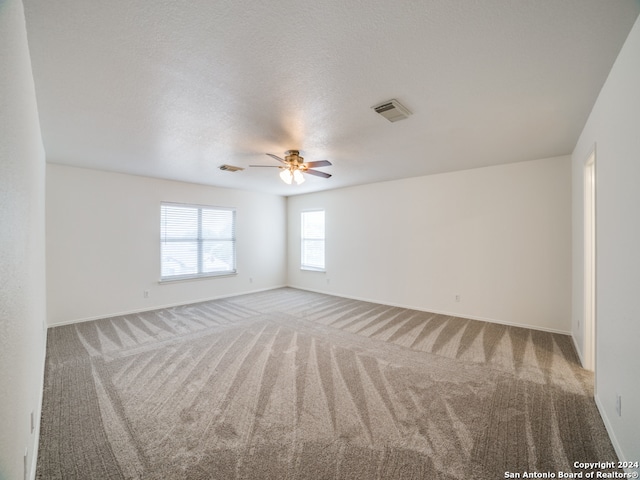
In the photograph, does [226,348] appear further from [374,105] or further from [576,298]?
[576,298]

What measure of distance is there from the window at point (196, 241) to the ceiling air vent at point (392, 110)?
4.72 meters

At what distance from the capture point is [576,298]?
3486 mm

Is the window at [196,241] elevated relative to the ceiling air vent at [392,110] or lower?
lower

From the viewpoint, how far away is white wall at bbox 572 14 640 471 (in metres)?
1.53

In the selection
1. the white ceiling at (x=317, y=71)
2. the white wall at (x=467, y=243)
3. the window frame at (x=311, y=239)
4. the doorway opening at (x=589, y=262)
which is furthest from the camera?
the window frame at (x=311, y=239)

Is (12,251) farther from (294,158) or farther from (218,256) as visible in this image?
(218,256)

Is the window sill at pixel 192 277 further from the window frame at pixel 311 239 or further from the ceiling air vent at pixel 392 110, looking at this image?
the ceiling air vent at pixel 392 110

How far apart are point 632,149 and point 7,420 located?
336 cm

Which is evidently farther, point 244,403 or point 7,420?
point 244,403

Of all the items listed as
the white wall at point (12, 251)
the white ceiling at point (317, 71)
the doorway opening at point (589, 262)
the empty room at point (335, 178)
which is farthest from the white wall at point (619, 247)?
the white wall at point (12, 251)

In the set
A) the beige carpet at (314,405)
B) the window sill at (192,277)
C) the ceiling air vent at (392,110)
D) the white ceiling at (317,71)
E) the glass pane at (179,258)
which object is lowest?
the beige carpet at (314,405)

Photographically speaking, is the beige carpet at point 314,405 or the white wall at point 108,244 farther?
the white wall at point 108,244

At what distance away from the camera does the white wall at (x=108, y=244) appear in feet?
14.1

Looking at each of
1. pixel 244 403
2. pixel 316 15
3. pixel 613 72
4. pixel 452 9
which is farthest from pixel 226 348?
pixel 613 72
